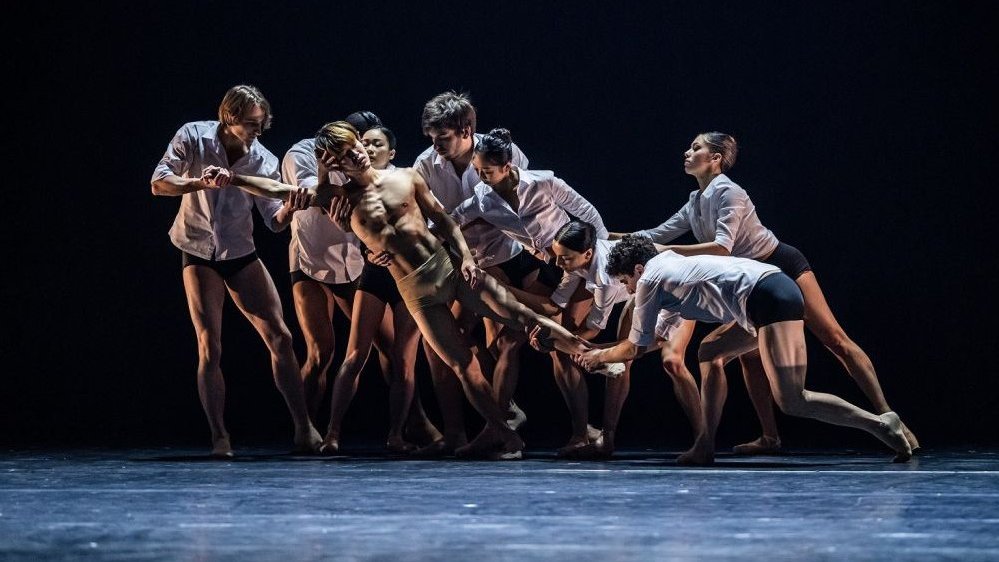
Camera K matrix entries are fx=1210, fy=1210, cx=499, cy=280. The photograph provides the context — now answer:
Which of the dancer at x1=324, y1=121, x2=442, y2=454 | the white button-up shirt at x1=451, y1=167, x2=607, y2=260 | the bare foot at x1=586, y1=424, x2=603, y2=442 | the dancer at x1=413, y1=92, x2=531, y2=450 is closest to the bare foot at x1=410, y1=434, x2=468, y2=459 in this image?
the dancer at x1=413, y1=92, x2=531, y2=450

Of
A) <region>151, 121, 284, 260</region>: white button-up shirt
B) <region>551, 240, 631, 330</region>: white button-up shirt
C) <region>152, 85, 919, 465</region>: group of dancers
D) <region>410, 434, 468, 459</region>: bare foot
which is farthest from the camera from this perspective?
<region>410, 434, 468, 459</region>: bare foot

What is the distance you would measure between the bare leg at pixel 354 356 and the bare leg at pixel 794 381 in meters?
1.69

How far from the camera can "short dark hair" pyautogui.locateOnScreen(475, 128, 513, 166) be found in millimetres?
4574

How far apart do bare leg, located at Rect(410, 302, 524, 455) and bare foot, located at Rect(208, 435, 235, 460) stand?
0.90m

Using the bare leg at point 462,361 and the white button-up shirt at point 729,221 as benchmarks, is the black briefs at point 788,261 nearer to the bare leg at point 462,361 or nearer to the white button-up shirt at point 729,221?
the white button-up shirt at point 729,221

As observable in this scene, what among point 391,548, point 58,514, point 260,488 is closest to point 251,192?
point 260,488

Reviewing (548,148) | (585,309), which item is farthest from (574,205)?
(548,148)

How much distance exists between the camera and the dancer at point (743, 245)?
15.6 feet

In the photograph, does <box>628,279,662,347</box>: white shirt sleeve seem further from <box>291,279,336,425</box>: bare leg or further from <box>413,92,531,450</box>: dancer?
<box>291,279,336,425</box>: bare leg

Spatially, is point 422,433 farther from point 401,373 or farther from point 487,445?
point 487,445

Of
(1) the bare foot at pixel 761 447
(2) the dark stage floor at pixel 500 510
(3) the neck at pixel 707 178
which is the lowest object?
(2) the dark stage floor at pixel 500 510

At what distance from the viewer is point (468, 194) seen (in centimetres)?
494

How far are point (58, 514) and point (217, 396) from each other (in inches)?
67.9

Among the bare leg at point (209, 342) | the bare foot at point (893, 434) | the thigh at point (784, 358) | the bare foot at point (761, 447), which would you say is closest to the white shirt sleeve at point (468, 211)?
the bare leg at point (209, 342)
